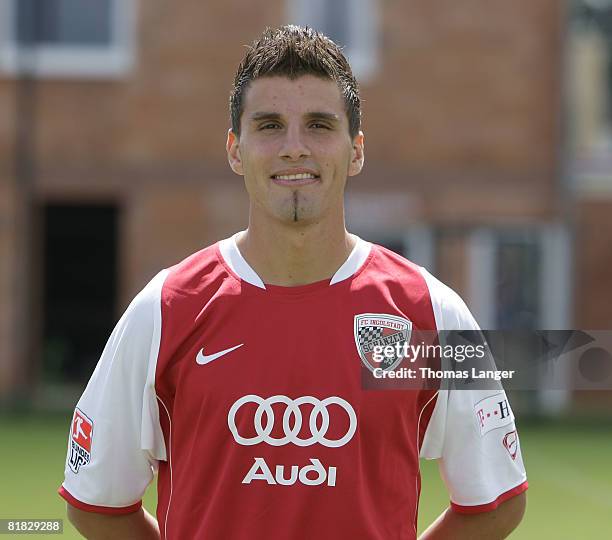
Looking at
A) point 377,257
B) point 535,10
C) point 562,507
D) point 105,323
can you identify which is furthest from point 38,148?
point 377,257

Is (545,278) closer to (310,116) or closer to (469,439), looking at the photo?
(469,439)

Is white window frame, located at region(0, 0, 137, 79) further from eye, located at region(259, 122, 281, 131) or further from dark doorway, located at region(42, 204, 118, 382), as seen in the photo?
eye, located at region(259, 122, 281, 131)

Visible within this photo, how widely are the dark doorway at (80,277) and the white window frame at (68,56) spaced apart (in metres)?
3.42

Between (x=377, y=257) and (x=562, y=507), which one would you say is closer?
(x=377, y=257)

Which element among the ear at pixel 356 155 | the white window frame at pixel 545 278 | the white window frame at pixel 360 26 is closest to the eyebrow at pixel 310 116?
the ear at pixel 356 155

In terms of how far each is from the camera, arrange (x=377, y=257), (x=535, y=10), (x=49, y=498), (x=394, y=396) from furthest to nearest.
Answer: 1. (x=535, y=10)
2. (x=49, y=498)
3. (x=377, y=257)
4. (x=394, y=396)

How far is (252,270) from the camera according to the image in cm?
297

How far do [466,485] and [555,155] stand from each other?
1513cm

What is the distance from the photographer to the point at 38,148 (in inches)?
684

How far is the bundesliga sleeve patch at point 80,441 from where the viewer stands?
2.93 m

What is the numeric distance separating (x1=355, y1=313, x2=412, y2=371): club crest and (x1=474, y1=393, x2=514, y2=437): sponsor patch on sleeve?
0.24 m

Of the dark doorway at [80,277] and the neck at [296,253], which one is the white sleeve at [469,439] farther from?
the dark doorway at [80,277]

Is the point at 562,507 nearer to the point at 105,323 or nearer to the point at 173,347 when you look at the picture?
the point at 173,347

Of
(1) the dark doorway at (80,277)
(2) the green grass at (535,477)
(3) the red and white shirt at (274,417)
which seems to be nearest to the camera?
(3) the red and white shirt at (274,417)
